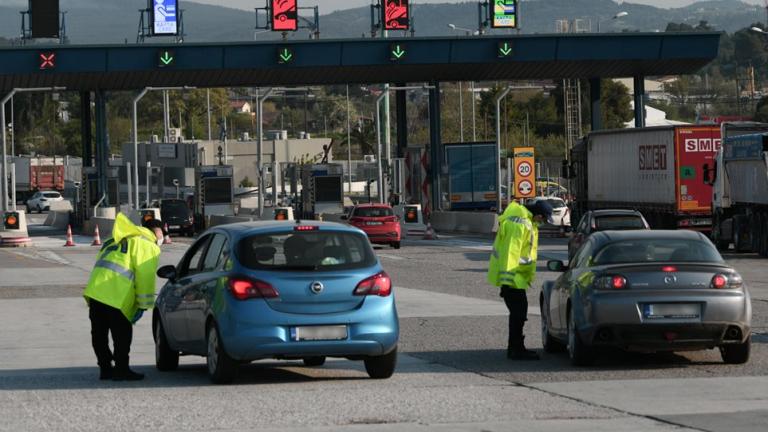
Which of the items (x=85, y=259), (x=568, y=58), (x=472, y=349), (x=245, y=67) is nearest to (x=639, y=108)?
(x=568, y=58)

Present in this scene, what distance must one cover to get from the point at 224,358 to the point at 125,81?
158 ft

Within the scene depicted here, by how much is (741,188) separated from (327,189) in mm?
33901

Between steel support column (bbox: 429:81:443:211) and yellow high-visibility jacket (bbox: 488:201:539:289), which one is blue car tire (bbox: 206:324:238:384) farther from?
steel support column (bbox: 429:81:443:211)

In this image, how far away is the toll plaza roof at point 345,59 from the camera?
56.5 m

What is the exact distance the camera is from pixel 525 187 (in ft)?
190

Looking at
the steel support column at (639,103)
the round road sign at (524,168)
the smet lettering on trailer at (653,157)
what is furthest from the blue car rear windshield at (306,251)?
the steel support column at (639,103)

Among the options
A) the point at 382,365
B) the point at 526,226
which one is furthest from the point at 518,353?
the point at 382,365

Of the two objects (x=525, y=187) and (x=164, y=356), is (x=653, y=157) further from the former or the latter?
(x=164, y=356)

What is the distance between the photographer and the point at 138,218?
6531 centimetres

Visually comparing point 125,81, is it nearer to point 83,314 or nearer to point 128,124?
point 83,314

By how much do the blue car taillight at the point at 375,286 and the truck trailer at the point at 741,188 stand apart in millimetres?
26282

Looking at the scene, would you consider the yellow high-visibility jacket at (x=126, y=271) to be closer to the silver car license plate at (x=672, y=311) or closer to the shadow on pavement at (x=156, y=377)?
the shadow on pavement at (x=156, y=377)

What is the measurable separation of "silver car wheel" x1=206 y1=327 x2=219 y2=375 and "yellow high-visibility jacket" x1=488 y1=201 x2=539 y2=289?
3470 mm

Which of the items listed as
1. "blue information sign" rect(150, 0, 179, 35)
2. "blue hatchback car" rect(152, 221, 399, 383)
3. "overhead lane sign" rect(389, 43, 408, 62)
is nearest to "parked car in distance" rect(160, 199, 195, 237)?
"blue information sign" rect(150, 0, 179, 35)
